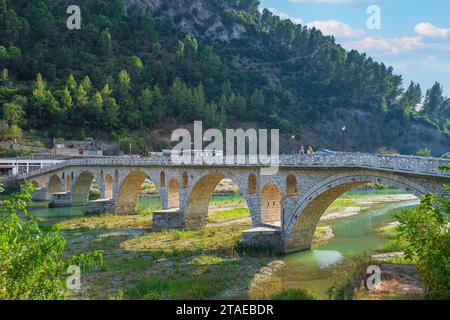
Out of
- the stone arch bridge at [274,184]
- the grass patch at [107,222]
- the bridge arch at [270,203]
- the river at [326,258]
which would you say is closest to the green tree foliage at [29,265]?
the river at [326,258]

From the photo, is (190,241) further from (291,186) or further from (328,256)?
(328,256)

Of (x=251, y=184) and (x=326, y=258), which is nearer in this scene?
(x=326, y=258)

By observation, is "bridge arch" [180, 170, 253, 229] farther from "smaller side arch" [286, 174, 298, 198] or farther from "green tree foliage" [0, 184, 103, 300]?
"green tree foliage" [0, 184, 103, 300]

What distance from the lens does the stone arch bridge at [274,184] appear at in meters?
21.1

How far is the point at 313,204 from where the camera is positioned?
27891 mm

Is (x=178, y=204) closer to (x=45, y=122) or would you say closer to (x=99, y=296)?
(x=99, y=296)

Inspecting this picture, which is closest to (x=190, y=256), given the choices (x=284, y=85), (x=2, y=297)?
(x=2, y=297)

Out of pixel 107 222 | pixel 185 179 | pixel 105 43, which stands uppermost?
pixel 105 43

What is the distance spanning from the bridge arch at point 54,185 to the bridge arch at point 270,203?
143 feet

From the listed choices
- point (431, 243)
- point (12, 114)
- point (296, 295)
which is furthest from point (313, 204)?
point (12, 114)

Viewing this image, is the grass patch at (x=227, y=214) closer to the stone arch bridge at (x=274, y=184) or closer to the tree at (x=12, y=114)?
the stone arch bridge at (x=274, y=184)

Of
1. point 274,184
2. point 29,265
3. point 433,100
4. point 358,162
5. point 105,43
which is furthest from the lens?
point 433,100

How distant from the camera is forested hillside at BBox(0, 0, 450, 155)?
9688 centimetres

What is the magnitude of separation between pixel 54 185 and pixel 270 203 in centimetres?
4609
